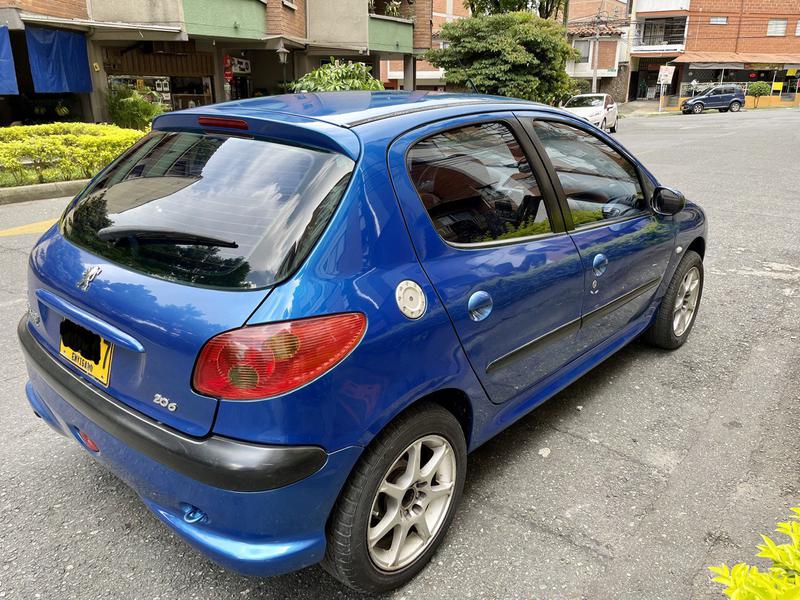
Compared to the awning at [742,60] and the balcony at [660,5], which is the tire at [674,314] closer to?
the awning at [742,60]

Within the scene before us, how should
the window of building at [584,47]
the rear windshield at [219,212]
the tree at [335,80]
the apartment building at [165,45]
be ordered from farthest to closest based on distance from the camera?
the window of building at [584,47] < the apartment building at [165,45] < the tree at [335,80] < the rear windshield at [219,212]

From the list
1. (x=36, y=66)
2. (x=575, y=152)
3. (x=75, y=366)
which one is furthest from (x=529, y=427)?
(x=36, y=66)

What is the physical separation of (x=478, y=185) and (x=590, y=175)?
43.5 inches

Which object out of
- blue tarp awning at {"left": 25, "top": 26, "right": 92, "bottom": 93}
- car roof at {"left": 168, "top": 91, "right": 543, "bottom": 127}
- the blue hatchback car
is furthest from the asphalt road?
blue tarp awning at {"left": 25, "top": 26, "right": 92, "bottom": 93}

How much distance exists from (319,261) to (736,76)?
6193 centimetres

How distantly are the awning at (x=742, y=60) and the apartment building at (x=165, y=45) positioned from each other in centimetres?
4000

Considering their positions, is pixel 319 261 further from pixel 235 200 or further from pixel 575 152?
pixel 575 152

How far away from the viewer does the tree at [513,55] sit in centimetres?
1989

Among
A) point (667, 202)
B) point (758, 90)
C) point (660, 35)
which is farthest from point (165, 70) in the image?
point (660, 35)

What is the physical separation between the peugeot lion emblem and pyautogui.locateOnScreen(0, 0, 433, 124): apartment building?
11635 mm

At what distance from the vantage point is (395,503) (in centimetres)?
222

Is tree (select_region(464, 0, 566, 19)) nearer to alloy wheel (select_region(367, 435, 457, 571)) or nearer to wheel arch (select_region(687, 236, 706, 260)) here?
wheel arch (select_region(687, 236, 706, 260))

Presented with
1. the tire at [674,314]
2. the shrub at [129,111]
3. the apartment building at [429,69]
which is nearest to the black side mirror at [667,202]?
the tire at [674,314]

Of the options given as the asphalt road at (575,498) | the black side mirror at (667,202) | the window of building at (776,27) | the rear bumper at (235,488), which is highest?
the window of building at (776,27)
